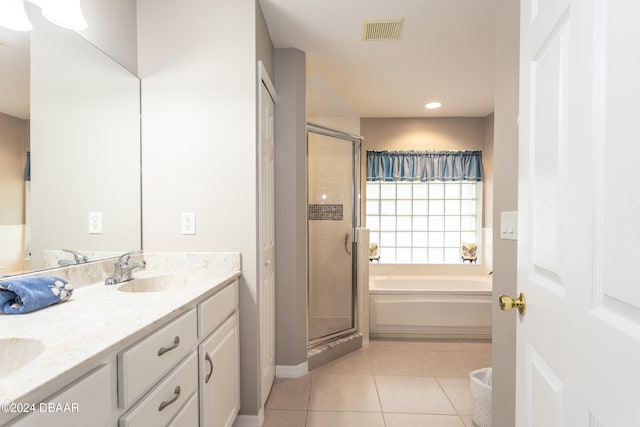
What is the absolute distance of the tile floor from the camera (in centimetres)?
205

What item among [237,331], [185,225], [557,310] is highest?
[185,225]

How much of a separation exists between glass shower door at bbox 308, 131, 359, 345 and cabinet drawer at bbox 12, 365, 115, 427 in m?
2.19

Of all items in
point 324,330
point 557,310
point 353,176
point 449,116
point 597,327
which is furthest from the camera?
point 449,116

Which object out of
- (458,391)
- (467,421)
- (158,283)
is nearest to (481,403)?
(467,421)

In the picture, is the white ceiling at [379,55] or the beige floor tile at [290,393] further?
the beige floor tile at [290,393]

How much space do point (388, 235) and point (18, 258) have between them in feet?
12.5

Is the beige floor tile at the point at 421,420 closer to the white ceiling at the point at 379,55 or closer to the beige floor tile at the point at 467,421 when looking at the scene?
the beige floor tile at the point at 467,421

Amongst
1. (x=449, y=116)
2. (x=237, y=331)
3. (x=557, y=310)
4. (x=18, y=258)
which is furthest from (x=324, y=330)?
(x=449, y=116)

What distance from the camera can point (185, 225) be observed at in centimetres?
192

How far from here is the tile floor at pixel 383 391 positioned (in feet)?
6.72

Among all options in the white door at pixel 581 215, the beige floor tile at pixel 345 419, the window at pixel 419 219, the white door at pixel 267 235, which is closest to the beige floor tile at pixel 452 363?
the beige floor tile at pixel 345 419

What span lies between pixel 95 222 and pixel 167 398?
101cm

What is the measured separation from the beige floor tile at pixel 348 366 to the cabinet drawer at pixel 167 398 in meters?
1.56

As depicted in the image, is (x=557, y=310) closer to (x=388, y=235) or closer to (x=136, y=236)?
(x=136, y=236)
